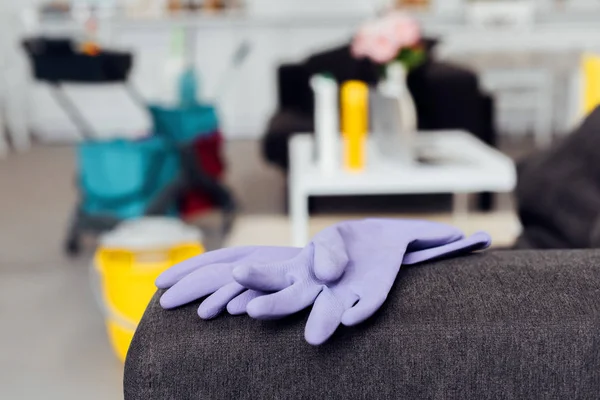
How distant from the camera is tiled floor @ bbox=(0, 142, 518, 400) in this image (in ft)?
6.78

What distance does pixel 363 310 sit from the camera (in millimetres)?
771

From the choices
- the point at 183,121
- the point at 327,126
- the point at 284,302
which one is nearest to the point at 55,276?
the point at 183,121

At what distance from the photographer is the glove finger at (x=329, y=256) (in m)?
0.85

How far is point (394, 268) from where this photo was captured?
86cm

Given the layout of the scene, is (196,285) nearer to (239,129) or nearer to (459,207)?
(459,207)

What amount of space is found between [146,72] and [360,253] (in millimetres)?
5197

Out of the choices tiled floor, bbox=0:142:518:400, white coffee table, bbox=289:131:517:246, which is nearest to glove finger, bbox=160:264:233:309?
tiled floor, bbox=0:142:518:400

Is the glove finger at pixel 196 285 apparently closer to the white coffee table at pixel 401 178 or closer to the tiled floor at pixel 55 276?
the tiled floor at pixel 55 276

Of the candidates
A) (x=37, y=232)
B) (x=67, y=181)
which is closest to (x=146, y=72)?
(x=67, y=181)

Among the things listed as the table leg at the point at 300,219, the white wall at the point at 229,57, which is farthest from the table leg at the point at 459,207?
the white wall at the point at 229,57

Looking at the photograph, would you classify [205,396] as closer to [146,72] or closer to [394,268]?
[394,268]

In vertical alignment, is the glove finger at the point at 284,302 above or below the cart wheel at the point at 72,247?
above

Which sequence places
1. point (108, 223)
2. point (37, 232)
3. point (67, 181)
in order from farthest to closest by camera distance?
point (67, 181) < point (37, 232) < point (108, 223)

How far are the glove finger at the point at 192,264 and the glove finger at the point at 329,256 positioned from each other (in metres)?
0.11
